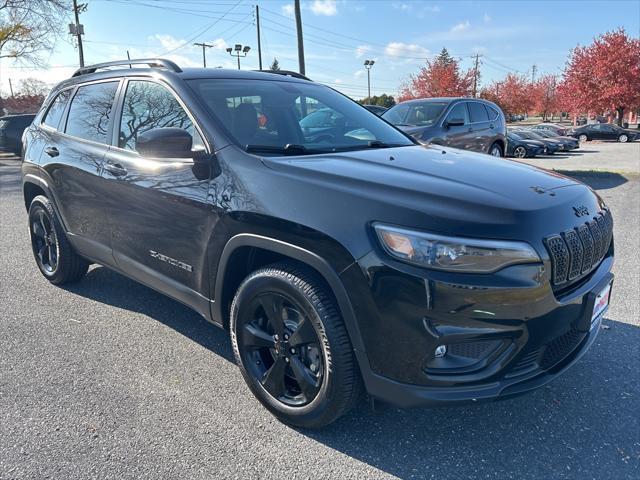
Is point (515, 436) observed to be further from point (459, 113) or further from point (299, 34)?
point (299, 34)

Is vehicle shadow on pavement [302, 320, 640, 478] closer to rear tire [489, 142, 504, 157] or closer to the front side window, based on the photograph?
the front side window

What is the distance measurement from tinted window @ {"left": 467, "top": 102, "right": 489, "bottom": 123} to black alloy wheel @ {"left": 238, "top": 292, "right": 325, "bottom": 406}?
8248 mm

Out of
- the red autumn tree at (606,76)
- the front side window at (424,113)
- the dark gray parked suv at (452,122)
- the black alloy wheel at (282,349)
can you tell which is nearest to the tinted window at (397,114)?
the dark gray parked suv at (452,122)

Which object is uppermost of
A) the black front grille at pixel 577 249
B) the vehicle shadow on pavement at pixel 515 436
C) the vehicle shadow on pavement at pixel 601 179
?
the black front grille at pixel 577 249

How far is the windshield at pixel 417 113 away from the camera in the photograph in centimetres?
897

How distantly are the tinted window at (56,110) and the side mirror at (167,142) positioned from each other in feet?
6.66

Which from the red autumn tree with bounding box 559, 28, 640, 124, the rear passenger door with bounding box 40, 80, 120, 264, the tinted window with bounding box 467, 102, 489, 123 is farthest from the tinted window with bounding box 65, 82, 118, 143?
the red autumn tree with bounding box 559, 28, 640, 124

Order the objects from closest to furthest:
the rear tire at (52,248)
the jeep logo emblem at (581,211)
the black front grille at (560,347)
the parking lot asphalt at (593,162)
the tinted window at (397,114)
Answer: the black front grille at (560,347) → the jeep logo emblem at (581,211) → the rear tire at (52,248) → the tinted window at (397,114) → the parking lot asphalt at (593,162)

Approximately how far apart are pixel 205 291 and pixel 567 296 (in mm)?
1835

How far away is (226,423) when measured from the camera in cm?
254

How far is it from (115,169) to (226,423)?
1.83 metres

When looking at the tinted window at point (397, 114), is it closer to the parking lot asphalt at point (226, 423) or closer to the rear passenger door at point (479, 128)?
the rear passenger door at point (479, 128)

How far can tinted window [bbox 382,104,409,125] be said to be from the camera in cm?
930

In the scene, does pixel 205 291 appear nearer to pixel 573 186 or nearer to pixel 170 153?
pixel 170 153
